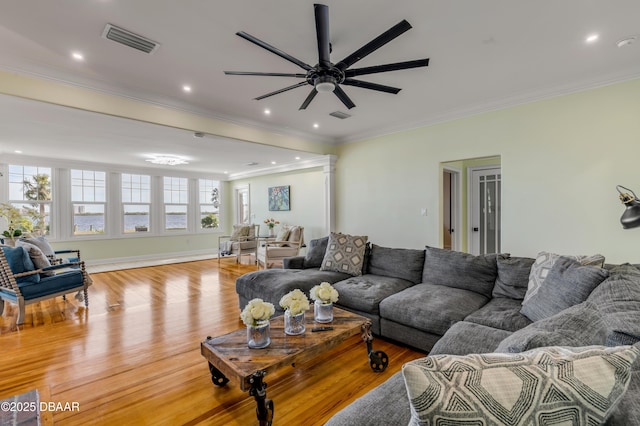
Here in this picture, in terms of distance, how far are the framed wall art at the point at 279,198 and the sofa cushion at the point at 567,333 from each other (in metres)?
6.87

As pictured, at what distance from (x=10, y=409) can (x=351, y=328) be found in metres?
1.83

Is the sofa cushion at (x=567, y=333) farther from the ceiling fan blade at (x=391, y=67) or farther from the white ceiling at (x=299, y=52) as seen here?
the white ceiling at (x=299, y=52)

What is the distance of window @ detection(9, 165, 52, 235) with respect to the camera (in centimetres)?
623

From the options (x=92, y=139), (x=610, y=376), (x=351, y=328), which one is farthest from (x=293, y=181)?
(x=610, y=376)

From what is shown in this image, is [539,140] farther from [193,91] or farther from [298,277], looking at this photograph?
[193,91]

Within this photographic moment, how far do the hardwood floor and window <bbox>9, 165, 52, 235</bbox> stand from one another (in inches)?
127

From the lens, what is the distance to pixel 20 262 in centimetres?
350

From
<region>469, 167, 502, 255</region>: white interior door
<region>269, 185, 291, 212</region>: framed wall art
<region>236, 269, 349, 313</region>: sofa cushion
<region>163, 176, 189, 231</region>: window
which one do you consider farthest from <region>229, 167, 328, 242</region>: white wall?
<region>236, 269, 349, 313</region>: sofa cushion

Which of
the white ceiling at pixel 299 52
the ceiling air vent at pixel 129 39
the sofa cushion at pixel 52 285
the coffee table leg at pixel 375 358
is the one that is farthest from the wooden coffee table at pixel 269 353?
the sofa cushion at pixel 52 285

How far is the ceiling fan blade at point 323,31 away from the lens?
5.66ft

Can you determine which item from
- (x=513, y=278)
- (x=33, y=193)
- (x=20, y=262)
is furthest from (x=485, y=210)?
(x=33, y=193)

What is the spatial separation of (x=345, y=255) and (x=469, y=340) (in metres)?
2.06

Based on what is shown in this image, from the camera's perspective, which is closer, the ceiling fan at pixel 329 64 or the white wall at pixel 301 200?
the ceiling fan at pixel 329 64

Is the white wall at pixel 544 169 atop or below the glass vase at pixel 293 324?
atop
